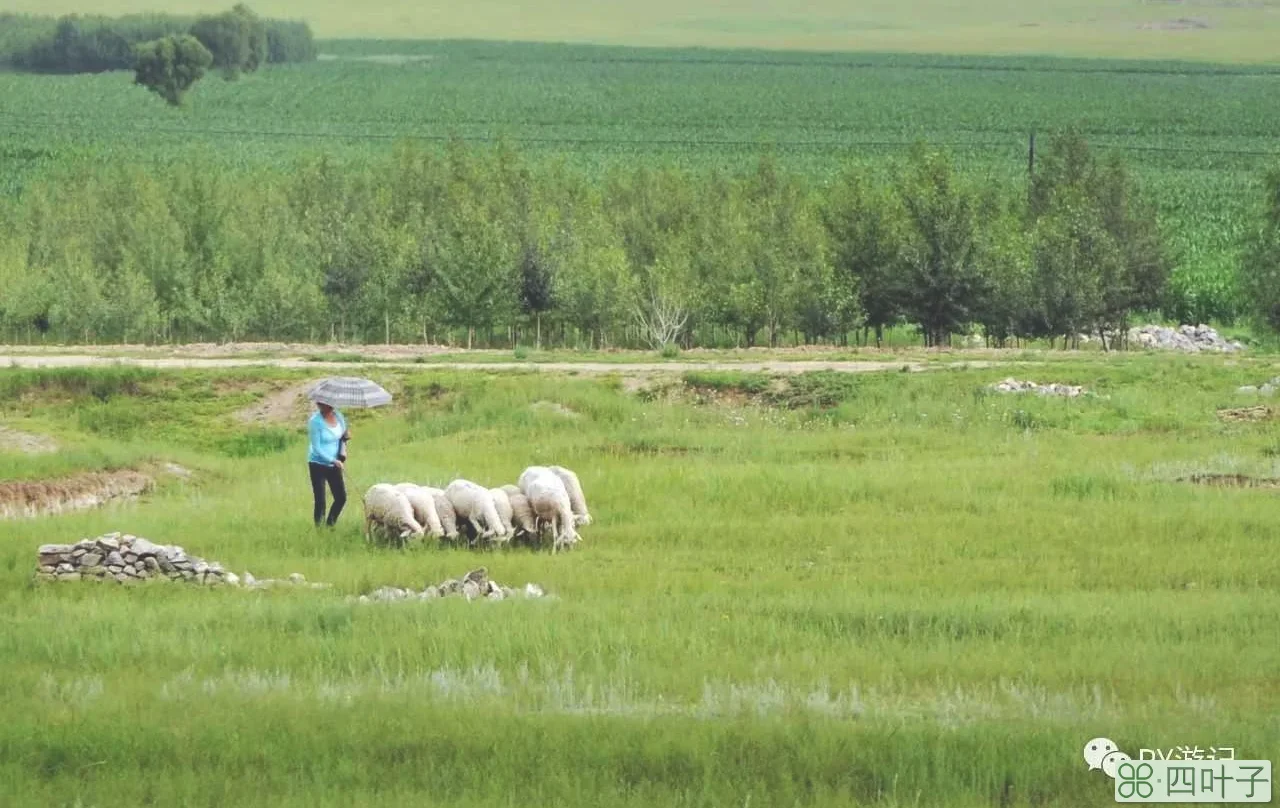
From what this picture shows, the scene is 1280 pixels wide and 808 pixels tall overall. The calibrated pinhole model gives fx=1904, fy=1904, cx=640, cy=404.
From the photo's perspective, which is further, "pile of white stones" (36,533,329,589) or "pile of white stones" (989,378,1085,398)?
"pile of white stones" (989,378,1085,398)

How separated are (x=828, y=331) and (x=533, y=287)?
9.20 meters

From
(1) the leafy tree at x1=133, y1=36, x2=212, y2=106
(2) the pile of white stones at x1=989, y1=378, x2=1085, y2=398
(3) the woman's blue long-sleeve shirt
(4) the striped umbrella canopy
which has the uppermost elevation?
(4) the striped umbrella canopy

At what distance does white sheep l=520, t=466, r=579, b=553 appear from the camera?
23.2 meters

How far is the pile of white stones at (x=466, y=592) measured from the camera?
19625 millimetres

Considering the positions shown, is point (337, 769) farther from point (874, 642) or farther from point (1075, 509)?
point (1075, 509)

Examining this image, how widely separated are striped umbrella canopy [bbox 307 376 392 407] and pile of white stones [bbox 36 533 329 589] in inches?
134

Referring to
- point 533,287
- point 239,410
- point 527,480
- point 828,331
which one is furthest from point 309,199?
point 527,480

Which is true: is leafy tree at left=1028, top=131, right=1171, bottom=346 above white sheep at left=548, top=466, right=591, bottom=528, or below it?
below

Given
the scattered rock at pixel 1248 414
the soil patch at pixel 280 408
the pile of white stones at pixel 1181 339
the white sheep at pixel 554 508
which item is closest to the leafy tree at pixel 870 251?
the pile of white stones at pixel 1181 339

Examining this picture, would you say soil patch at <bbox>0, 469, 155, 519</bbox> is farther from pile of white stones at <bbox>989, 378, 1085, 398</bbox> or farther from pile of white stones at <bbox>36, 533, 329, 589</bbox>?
pile of white stones at <bbox>989, 378, 1085, 398</bbox>

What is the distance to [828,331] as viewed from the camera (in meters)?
58.3

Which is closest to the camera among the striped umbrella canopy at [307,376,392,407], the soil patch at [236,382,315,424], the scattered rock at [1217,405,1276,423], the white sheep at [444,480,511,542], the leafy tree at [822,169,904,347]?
the white sheep at [444,480,511,542]

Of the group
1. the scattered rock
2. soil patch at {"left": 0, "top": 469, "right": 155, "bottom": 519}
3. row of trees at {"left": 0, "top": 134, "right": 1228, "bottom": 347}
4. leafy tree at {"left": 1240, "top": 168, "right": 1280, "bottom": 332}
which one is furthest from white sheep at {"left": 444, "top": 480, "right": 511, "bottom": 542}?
leafy tree at {"left": 1240, "top": 168, "right": 1280, "bottom": 332}

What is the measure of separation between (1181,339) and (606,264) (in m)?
20.6
